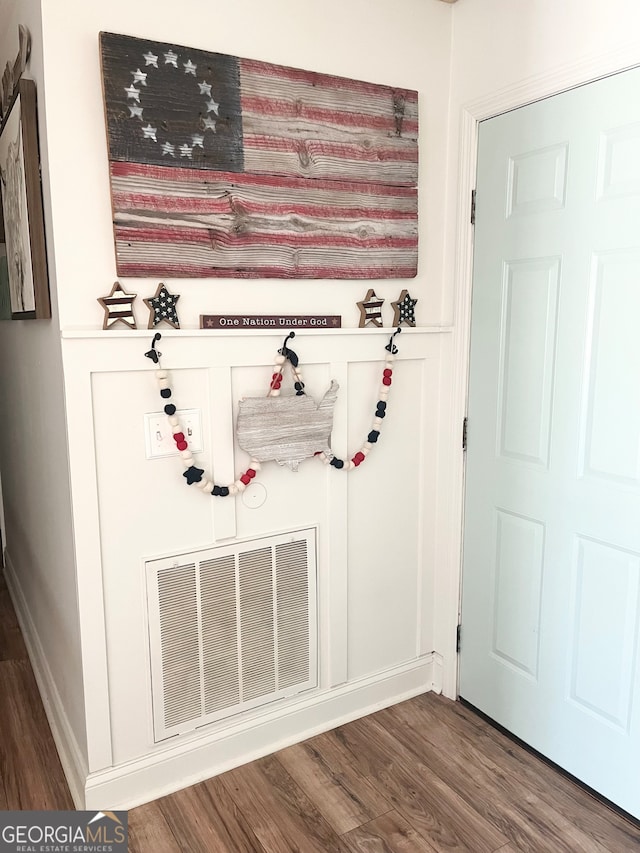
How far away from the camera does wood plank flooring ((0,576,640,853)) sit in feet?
5.89

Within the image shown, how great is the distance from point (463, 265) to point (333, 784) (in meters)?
1.71


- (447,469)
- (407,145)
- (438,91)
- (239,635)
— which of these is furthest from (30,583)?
(438,91)

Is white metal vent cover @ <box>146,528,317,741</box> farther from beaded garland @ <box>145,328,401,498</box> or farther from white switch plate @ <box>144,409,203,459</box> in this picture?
white switch plate @ <box>144,409,203,459</box>

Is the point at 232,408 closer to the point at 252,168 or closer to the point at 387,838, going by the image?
the point at 252,168

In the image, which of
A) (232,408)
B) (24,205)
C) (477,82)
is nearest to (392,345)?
(232,408)

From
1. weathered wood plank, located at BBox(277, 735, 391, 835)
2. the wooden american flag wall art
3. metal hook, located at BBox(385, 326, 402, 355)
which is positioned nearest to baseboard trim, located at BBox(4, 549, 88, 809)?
weathered wood plank, located at BBox(277, 735, 391, 835)

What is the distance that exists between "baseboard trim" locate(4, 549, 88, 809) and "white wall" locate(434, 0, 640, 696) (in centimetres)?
130

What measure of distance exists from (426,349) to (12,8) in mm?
1628

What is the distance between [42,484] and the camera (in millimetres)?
2225

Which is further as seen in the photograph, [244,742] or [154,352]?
Result: [244,742]

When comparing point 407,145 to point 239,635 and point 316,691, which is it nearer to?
point 239,635

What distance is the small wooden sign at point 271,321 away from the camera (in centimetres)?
187

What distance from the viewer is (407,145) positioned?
84.2 inches

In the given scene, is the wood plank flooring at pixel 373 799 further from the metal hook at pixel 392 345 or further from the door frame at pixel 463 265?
the metal hook at pixel 392 345
